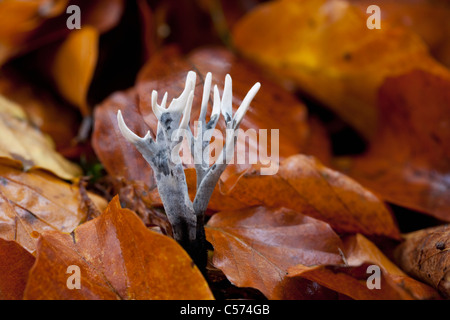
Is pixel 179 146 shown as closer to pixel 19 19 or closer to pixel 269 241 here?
pixel 269 241

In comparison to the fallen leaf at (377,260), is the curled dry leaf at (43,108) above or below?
above

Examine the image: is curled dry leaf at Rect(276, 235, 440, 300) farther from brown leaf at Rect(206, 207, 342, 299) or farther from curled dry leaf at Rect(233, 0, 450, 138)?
curled dry leaf at Rect(233, 0, 450, 138)

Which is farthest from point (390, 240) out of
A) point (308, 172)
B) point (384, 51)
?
point (384, 51)

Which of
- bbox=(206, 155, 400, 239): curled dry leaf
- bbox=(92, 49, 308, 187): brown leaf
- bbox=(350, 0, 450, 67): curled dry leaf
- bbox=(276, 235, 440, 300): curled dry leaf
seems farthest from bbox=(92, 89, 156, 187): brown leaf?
bbox=(350, 0, 450, 67): curled dry leaf

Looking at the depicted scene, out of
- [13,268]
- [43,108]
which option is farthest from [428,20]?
[13,268]

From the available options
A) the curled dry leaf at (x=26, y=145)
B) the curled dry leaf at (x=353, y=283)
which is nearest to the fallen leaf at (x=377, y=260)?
the curled dry leaf at (x=353, y=283)

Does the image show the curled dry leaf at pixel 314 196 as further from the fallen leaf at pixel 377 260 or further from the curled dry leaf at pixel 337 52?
the curled dry leaf at pixel 337 52
